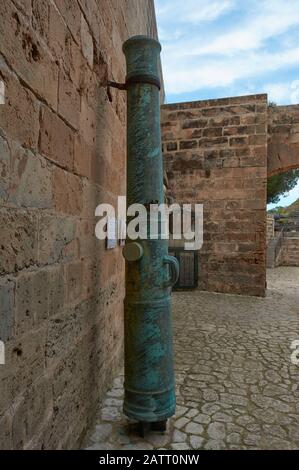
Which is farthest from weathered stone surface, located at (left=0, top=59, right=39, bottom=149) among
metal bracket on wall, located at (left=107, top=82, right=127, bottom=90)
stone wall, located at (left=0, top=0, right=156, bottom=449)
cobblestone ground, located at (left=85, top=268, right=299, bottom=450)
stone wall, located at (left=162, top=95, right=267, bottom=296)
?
stone wall, located at (left=162, top=95, right=267, bottom=296)

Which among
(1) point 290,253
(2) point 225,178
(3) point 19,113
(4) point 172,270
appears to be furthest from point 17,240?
(1) point 290,253

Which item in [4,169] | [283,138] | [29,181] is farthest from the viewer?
[283,138]

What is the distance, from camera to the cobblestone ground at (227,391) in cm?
187

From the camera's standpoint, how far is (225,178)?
653cm

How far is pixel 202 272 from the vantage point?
666cm

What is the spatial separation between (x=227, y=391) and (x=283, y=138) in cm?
535

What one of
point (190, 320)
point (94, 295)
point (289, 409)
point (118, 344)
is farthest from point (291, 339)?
point (94, 295)

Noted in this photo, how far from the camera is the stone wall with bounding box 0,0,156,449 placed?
1130mm

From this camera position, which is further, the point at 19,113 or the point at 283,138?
the point at 283,138

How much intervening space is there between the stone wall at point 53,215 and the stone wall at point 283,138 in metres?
4.90

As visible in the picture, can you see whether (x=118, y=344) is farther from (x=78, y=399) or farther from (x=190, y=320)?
(x=190, y=320)

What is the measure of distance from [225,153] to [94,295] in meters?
5.15

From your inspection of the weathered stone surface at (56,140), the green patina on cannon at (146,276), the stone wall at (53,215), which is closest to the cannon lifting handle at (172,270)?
the green patina on cannon at (146,276)

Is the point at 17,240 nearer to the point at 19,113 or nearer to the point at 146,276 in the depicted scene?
the point at 19,113
